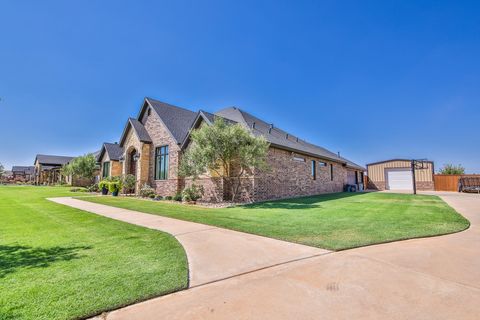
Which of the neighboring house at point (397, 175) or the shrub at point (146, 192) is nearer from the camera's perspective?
the shrub at point (146, 192)

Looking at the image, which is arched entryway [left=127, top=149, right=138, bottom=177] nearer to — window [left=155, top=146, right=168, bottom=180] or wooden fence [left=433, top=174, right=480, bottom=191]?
window [left=155, top=146, right=168, bottom=180]

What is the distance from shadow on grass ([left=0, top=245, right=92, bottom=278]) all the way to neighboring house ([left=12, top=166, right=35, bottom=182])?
77.3 metres

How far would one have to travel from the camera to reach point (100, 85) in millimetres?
18000

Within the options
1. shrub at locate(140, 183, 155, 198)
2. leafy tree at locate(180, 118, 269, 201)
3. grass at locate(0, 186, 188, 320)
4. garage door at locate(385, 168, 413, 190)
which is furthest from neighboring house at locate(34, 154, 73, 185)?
garage door at locate(385, 168, 413, 190)

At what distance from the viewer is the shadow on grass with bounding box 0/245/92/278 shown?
12.8ft

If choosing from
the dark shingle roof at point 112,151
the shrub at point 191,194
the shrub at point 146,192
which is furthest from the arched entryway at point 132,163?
the shrub at point 191,194

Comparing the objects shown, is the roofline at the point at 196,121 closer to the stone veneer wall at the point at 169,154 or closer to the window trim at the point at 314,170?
the stone veneer wall at the point at 169,154

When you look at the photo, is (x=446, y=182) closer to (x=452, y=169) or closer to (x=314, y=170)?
(x=452, y=169)

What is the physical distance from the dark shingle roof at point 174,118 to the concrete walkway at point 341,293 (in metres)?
15.8

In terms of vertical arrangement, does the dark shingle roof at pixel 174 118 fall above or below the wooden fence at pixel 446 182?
above

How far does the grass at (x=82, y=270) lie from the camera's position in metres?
2.67

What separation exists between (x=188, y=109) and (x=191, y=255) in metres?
21.5

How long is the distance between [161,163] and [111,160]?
33.2 ft

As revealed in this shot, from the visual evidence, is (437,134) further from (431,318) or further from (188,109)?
(431,318)
